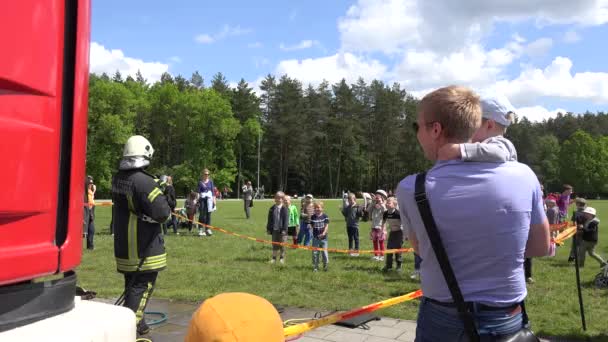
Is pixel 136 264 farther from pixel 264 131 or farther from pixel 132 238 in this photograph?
pixel 264 131

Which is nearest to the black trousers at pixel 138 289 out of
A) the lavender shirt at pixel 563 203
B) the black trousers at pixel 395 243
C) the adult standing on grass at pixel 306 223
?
the black trousers at pixel 395 243

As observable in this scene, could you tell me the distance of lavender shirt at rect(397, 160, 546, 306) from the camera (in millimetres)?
1921

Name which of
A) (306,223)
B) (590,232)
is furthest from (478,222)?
(306,223)

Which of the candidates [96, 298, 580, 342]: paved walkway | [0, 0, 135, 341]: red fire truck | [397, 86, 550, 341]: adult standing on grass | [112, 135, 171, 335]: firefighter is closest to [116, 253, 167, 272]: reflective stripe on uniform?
[112, 135, 171, 335]: firefighter

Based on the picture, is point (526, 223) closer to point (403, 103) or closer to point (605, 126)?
point (403, 103)

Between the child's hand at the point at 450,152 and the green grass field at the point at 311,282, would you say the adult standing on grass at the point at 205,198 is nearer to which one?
the green grass field at the point at 311,282

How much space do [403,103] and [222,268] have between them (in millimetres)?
72364

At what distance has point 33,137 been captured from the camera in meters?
1.51

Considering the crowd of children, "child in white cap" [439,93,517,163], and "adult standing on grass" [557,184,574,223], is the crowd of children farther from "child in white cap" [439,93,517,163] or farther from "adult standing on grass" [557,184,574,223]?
"adult standing on grass" [557,184,574,223]

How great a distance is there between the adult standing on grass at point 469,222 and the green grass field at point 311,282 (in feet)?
15.9

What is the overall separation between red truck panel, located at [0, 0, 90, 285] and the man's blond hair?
121 cm

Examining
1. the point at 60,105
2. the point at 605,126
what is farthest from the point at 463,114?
the point at 605,126

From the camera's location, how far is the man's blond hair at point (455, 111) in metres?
1.96

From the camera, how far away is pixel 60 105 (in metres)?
1.65
